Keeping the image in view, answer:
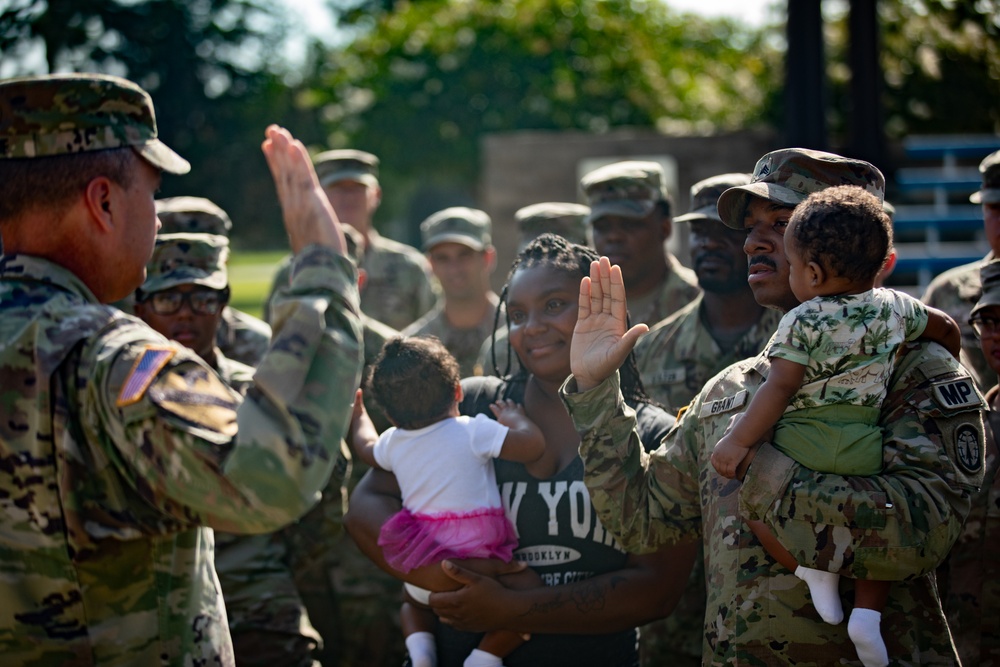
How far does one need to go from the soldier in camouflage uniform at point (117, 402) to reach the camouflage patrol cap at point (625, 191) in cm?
328

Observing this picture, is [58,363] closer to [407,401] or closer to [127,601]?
[127,601]

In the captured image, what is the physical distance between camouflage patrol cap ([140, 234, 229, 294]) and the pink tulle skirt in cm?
156

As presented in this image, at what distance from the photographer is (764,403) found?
109 inches

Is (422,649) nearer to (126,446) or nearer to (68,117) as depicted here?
(126,446)

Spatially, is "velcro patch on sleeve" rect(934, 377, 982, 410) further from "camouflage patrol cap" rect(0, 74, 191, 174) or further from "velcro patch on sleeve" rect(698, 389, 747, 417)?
"camouflage patrol cap" rect(0, 74, 191, 174)

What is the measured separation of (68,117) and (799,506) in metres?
2.04

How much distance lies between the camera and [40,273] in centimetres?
236

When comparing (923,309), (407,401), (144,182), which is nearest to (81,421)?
(144,182)

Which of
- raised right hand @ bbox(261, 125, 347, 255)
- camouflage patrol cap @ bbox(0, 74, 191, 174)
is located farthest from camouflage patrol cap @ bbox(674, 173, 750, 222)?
camouflage patrol cap @ bbox(0, 74, 191, 174)

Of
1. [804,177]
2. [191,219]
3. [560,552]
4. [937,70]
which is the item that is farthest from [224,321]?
[937,70]

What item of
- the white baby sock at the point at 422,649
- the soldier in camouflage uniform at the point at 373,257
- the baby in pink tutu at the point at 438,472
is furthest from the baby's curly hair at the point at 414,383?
the soldier in camouflage uniform at the point at 373,257

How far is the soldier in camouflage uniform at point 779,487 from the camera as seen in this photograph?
106 inches

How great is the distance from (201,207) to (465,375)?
6.08 ft

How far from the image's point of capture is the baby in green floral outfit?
272 centimetres
